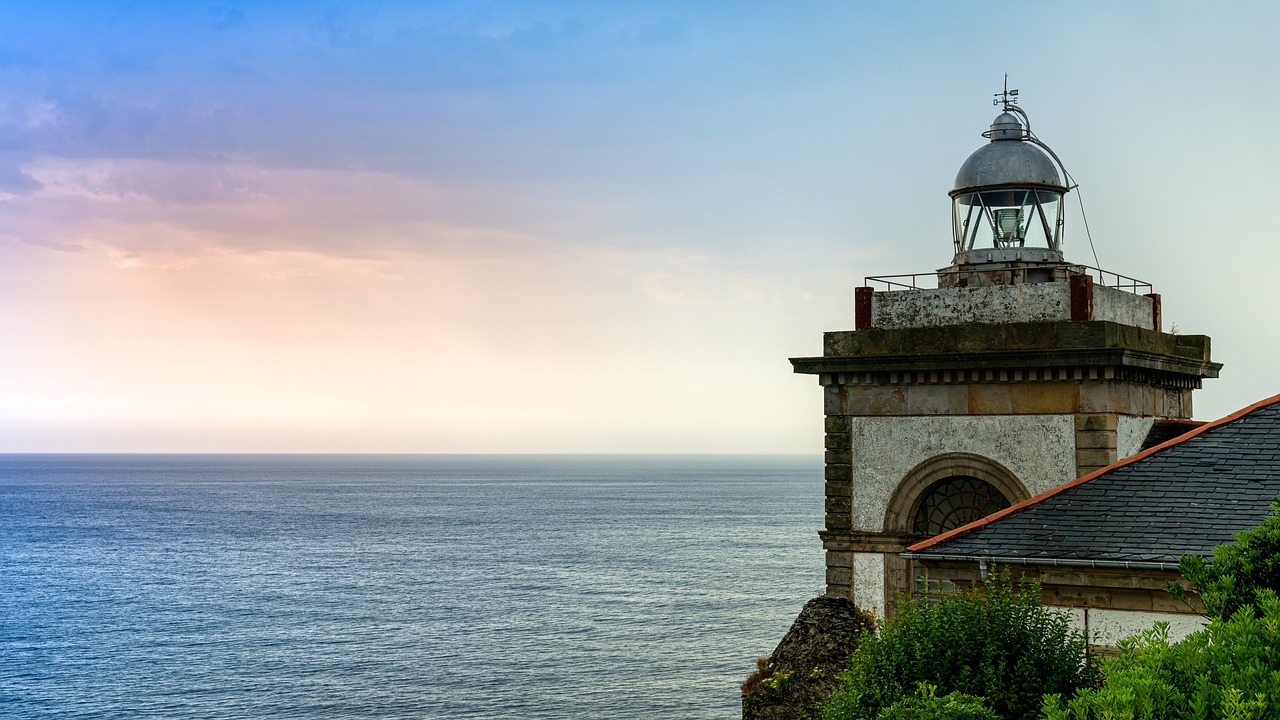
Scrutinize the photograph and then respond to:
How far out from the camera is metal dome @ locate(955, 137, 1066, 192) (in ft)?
76.8

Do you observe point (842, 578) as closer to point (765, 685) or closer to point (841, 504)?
point (841, 504)

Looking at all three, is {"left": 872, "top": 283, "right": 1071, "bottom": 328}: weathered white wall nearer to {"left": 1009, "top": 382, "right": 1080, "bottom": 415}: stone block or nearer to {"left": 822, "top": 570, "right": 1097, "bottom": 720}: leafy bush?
{"left": 1009, "top": 382, "right": 1080, "bottom": 415}: stone block

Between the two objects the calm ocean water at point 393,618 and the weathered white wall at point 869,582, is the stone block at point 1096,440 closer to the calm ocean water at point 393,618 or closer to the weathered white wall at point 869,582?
the weathered white wall at point 869,582

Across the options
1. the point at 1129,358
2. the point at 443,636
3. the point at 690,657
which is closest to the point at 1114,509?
the point at 1129,358

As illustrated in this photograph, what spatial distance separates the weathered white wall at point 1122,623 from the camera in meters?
14.2

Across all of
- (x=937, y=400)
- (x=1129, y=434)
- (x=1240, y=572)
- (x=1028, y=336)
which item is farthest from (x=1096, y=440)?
(x=1240, y=572)

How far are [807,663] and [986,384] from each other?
5.71 metres

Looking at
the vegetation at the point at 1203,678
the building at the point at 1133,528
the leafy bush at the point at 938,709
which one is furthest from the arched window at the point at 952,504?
the vegetation at the point at 1203,678

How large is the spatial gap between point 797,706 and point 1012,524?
6.41 metres

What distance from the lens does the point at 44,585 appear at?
95438mm

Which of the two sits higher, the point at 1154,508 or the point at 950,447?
the point at 950,447

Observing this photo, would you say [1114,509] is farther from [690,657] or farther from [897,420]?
[690,657]

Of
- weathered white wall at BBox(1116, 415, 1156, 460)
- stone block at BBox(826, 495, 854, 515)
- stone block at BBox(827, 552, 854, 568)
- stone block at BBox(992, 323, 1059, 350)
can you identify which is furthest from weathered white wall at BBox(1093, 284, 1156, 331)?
stone block at BBox(827, 552, 854, 568)

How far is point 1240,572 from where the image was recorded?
35.8 ft
